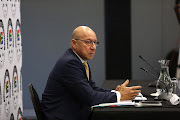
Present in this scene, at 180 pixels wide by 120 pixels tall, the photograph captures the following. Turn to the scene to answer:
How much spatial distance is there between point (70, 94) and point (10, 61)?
0.84 metres

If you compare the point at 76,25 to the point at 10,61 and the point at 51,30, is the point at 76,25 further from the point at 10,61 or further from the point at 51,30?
the point at 10,61

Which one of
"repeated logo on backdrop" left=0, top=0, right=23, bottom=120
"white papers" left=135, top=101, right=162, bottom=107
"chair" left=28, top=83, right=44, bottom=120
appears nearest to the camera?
"white papers" left=135, top=101, right=162, bottom=107

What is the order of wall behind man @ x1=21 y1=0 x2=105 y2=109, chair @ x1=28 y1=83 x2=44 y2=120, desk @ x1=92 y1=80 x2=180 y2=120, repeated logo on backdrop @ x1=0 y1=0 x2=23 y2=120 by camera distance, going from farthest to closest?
1. wall behind man @ x1=21 y1=0 x2=105 y2=109
2. repeated logo on backdrop @ x1=0 y1=0 x2=23 y2=120
3. chair @ x1=28 y1=83 x2=44 y2=120
4. desk @ x1=92 y1=80 x2=180 y2=120

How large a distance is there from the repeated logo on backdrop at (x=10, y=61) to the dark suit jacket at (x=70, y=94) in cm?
52

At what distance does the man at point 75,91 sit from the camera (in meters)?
2.20

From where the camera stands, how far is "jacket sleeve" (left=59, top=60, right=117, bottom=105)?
7.16ft

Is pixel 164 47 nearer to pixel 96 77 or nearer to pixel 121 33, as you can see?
pixel 121 33

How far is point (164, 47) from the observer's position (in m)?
5.20

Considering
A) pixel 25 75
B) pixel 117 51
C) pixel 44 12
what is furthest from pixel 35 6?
pixel 117 51

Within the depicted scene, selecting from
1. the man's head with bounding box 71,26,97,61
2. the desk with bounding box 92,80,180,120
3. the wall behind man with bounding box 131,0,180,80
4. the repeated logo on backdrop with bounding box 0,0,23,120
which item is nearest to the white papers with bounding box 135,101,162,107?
the desk with bounding box 92,80,180,120

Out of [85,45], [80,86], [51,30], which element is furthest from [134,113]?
[51,30]

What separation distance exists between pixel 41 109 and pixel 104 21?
312 cm

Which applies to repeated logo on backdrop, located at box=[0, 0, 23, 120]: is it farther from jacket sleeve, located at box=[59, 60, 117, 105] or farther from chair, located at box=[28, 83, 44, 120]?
jacket sleeve, located at box=[59, 60, 117, 105]

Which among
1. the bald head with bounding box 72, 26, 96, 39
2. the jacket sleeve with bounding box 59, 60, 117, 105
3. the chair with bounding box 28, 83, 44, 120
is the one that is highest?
the bald head with bounding box 72, 26, 96, 39
